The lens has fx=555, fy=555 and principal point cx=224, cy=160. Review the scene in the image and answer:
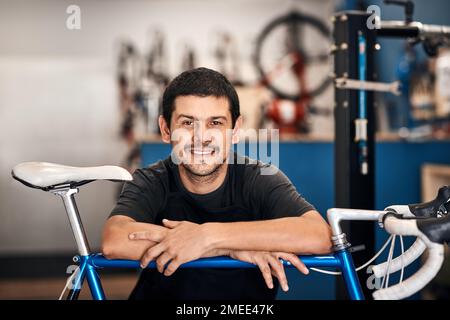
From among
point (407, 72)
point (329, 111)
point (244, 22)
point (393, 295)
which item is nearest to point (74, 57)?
point (244, 22)

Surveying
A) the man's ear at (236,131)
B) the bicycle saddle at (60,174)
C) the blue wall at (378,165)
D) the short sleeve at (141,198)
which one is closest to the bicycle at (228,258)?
the bicycle saddle at (60,174)

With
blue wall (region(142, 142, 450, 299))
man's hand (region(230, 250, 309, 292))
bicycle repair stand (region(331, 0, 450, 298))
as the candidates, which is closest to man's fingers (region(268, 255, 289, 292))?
man's hand (region(230, 250, 309, 292))

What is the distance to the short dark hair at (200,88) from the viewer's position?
1.23 metres

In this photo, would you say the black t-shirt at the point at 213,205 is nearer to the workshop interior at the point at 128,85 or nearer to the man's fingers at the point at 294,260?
the man's fingers at the point at 294,260

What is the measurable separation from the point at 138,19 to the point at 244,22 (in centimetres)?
97

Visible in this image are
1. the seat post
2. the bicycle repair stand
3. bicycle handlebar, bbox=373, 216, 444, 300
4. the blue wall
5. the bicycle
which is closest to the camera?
bicycle handlebar, bbox=373, 216, 444, 300

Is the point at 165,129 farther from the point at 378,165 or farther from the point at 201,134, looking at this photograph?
the point at 378,165

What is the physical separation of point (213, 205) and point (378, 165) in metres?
1.59

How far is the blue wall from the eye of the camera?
247 cm

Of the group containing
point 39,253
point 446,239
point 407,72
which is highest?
point 407,72

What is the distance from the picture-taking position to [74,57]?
4855 millimetres

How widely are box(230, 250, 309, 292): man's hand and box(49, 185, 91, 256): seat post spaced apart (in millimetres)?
328

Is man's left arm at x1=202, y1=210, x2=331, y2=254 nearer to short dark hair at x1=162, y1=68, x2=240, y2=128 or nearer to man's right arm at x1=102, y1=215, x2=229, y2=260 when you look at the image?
man's right arm at x1=102, y1=215, x2=229, y2=260

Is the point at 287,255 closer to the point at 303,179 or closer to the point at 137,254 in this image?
the point at 137,254
